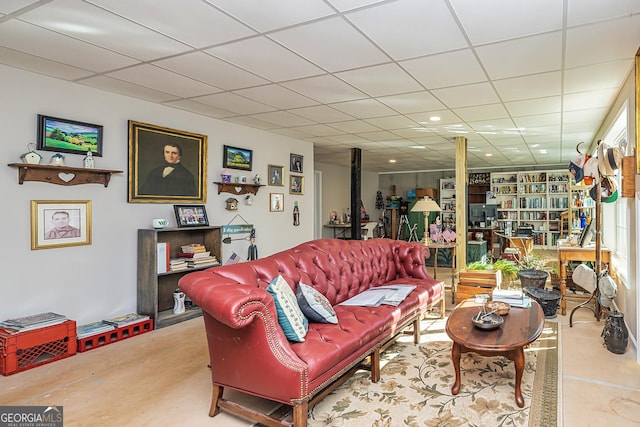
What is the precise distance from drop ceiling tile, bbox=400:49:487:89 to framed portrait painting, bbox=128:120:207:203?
107 inches

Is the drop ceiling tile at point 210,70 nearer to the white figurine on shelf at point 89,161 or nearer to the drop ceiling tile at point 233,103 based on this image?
the drop ceiling tile at point 233,103

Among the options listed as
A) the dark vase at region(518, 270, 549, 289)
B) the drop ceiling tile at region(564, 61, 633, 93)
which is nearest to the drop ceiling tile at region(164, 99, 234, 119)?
the drop ceiling tile at region(564, 61, 633, 93)

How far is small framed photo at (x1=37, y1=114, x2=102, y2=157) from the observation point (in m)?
3.37

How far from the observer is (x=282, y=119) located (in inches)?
198

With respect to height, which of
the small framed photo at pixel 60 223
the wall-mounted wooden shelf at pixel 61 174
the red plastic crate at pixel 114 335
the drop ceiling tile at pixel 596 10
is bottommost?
the red plastic crate at pixel 114 335

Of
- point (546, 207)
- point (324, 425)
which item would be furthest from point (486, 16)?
point (546, 207)

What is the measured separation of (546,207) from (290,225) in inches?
291

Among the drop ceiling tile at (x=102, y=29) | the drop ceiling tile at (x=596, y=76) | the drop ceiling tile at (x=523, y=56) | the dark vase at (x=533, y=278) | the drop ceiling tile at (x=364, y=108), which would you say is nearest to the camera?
the drop ceiling tile at (x=102, y=29)

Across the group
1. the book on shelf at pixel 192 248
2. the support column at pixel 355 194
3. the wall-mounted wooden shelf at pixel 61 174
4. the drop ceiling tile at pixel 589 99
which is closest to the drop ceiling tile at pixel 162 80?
the wall-mounted wooden shelf at pixel 61 174

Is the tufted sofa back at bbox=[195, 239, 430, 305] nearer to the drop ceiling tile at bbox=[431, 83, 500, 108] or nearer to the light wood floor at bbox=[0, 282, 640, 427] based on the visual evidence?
the light wood floor at bbox=[0, 282, 640, 427]

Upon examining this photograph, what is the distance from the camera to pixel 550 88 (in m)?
3.68

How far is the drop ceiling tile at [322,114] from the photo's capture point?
451 centimetres

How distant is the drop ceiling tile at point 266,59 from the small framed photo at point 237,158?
75.5 inches

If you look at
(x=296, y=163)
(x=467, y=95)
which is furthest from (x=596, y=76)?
(x=296, y=163)
